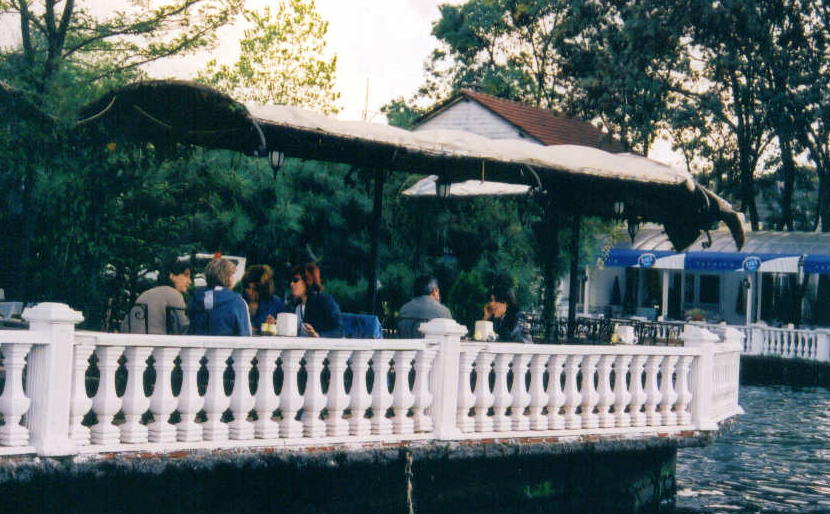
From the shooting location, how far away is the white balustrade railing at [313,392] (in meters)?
6.99

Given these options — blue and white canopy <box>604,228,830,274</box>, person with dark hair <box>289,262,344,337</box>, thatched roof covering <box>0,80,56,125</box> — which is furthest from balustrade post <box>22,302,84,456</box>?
blue and white canopy <box>604,228,830,274</box>

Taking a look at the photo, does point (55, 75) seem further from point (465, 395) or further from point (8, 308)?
point (465, 395)

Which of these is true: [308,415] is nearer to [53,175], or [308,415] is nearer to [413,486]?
[413,486]

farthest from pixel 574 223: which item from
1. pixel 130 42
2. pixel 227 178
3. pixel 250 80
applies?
pixel 250 80

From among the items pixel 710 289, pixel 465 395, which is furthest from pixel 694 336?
pixel 710 289

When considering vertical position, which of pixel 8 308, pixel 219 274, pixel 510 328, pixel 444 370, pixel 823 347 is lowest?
pixel 823 347

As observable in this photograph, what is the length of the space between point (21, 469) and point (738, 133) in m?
34.5

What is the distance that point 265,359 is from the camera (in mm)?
7875

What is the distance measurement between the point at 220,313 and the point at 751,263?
2839 cm

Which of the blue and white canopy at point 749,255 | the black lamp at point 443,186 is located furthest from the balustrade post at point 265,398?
the blue and white canopy at point 749,255

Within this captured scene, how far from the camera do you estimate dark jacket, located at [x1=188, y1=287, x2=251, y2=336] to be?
846 centimetres

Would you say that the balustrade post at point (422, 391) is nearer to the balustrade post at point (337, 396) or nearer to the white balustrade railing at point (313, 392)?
the white balustrade railing at point (313, 392)

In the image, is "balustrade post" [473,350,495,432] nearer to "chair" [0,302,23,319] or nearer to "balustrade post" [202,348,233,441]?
"balustrade post" [202,348,233,441]

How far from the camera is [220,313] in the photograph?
8461mm
